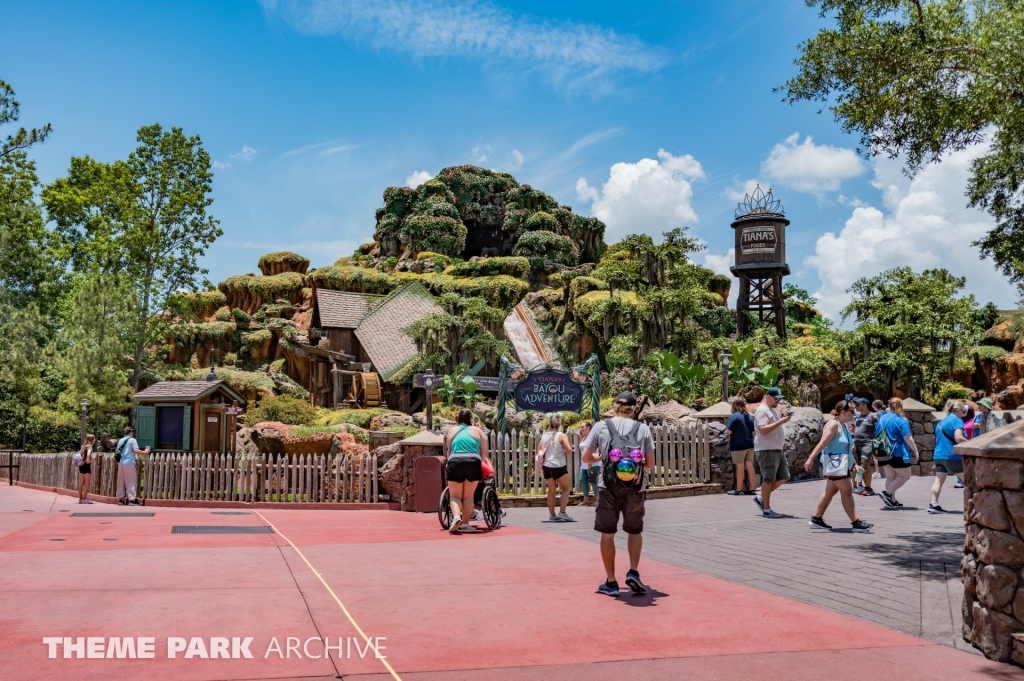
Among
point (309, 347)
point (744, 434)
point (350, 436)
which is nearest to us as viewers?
point (744, 434)

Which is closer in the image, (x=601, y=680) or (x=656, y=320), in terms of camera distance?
(x=601, y=680)

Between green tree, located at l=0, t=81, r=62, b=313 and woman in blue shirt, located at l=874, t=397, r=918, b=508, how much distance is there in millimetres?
35627

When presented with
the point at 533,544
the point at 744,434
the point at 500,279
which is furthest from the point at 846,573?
the point at 500,279

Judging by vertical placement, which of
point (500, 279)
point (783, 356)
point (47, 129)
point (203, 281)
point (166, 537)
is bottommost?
point (166, 537)

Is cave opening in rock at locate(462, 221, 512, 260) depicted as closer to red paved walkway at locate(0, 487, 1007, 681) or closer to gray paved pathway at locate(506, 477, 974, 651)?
gray paved pathway at locate(506, 477, 974, 651)

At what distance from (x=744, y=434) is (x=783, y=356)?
22.0m

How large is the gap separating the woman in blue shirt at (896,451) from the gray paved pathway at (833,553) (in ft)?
1.15

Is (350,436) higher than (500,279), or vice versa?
(500,279)

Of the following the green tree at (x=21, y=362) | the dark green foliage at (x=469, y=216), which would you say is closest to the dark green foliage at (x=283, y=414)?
the green tree at (x=21, y=362)

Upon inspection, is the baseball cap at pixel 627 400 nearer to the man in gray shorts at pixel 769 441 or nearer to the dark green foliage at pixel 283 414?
A: the man in gray shorts at pixel 769 441

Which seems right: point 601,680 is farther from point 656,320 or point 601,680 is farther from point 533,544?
point 656,320

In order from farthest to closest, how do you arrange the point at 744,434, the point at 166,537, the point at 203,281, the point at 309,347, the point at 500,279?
1. the point at 500,279
2. the point at 309,347
3. the point at 203,281
4. the point at 744,434
5. the point at 166,537

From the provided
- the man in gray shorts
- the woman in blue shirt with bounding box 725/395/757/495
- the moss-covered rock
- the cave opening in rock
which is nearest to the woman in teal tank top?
the man in gray shorts

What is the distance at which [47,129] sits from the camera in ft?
113
